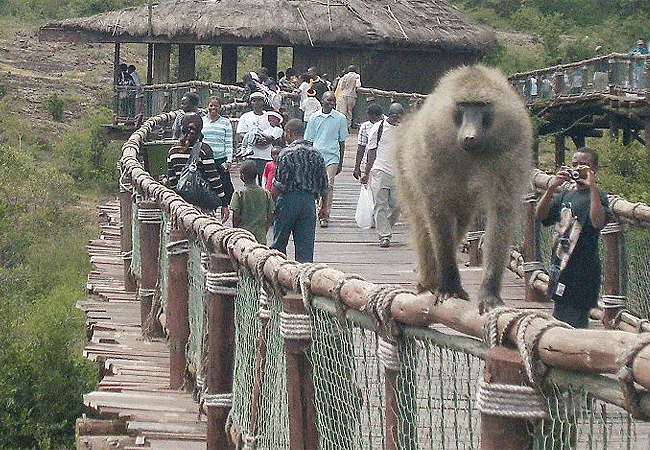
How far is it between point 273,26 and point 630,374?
29401 mm

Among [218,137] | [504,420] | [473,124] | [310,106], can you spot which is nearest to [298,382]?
[473,124]

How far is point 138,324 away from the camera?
1017 cm

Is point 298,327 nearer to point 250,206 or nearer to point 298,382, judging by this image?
point 298,382

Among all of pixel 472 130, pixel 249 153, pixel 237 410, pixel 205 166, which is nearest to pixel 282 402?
pixel 237 410

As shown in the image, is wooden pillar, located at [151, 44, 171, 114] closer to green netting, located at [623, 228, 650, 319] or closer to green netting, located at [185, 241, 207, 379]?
green netting, located at [623, 228, 650, 319]

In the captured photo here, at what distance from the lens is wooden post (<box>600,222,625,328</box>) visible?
338 inches

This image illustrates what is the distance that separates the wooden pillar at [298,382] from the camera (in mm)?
4871

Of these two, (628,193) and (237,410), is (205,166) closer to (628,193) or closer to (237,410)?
(237,410)

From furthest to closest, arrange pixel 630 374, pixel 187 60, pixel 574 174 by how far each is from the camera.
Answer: pixel 187 60
pixel 574 174
pixel 630 374

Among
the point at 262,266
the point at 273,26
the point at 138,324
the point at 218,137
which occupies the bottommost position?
the point at 138,324

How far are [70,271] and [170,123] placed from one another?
6.37m

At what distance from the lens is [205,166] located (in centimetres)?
1088

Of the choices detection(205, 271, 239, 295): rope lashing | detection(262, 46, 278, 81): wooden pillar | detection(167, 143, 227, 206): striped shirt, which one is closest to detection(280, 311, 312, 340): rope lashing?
detection(205, 271, 239, 295): rope lashing

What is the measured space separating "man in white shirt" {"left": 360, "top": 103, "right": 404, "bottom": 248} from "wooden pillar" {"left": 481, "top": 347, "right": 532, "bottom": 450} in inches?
353
